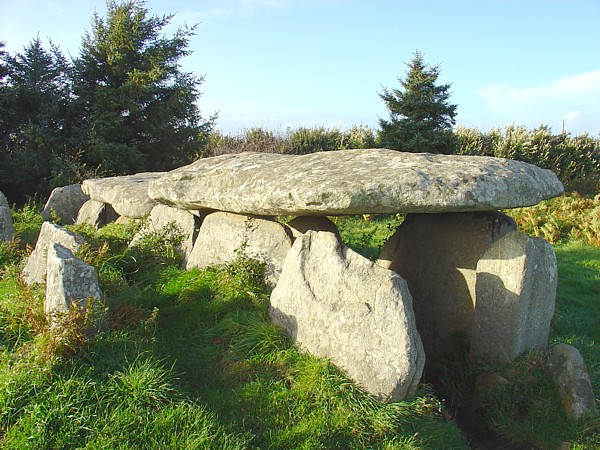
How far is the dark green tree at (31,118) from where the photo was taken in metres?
13.5

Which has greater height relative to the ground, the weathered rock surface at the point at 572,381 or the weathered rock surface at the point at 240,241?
the weathered rock surface at the point at 240,241

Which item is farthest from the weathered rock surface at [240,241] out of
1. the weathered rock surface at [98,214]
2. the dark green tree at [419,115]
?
the dark green tree at [419,115]

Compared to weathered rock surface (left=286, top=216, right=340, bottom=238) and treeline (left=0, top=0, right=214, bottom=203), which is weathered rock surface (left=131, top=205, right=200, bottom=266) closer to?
weathered rock surface (left=286, top=216, right=340, bottom=238)

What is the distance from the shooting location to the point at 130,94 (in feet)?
46.4

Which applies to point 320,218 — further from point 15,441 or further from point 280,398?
point 15,441

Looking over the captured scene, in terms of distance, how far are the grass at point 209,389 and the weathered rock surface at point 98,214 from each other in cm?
378

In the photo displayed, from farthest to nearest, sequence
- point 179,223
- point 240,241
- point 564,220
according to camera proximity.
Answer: point 564,220
point 179,223
point 240,241

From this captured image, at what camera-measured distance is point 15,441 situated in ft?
11.7

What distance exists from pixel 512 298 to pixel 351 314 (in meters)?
1.66

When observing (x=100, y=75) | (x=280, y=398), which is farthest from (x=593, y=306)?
(x=100, y=75)

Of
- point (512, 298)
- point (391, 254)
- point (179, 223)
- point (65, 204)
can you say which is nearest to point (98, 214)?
point (65, 204)

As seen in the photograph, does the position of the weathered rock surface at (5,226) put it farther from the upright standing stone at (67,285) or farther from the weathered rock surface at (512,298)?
the weathered rock surface at (512,298)

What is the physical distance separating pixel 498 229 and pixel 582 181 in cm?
1153

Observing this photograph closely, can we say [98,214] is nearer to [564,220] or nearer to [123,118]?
[123,118]
